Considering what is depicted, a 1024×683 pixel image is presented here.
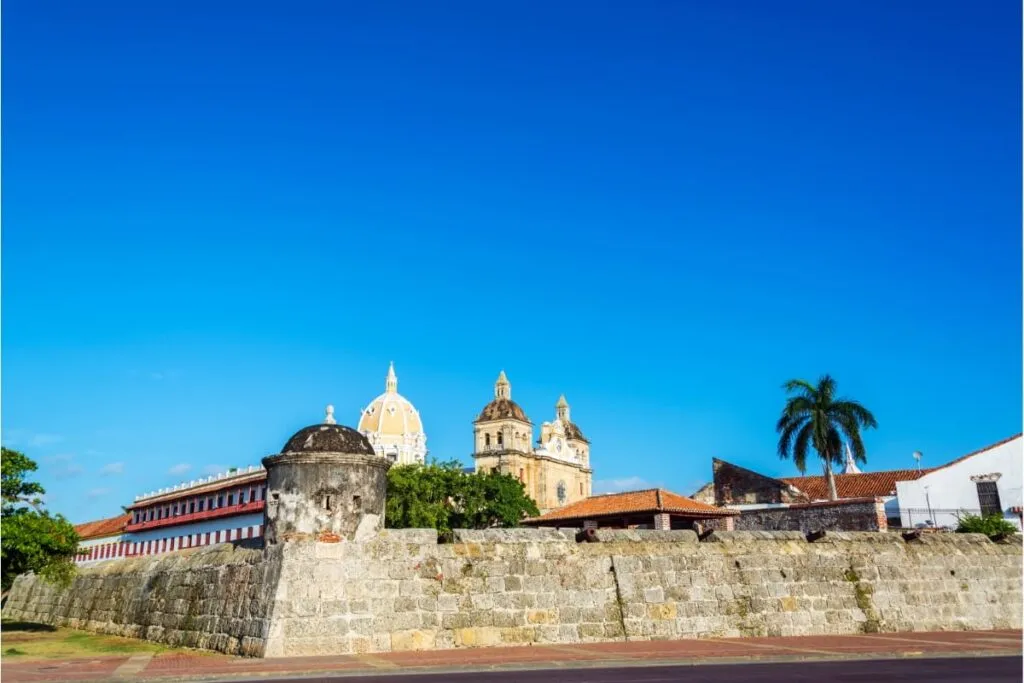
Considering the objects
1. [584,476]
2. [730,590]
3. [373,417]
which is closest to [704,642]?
[730,590]

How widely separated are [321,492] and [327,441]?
2.79ft

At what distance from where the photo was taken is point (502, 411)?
99.4 meters

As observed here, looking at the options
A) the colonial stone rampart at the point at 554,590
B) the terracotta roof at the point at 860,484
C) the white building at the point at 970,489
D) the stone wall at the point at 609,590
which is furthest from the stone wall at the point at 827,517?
the stone wall at the point at 609,590

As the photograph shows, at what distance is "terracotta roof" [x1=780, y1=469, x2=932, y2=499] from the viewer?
39969 mm

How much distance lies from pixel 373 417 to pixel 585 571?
112 metres

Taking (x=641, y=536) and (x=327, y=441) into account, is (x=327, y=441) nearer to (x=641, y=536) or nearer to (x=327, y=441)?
(x=327, y=441)

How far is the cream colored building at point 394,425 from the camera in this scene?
389 feet

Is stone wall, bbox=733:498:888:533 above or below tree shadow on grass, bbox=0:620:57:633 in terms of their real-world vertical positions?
above

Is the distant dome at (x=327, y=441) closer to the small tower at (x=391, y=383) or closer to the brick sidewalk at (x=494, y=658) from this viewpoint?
the brick sidewalk at (x=494, y=658)

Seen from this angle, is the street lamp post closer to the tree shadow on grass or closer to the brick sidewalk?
the brick sidewalk

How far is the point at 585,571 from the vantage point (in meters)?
13.9

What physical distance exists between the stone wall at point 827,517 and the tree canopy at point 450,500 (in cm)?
2373

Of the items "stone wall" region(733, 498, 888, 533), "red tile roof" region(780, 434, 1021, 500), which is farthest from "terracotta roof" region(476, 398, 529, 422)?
"stone wall" region(733, 498, 888, 533)

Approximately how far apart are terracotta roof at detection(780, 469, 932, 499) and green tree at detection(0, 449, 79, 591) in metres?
33.0
